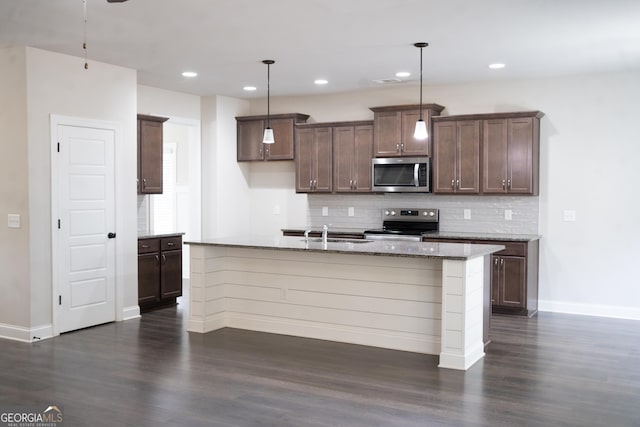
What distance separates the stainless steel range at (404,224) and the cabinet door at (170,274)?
2.26 m

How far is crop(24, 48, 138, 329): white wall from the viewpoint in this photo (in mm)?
5668

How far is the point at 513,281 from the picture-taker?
670 centimetres

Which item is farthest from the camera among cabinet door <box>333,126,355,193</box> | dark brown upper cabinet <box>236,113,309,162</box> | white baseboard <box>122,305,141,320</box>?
dark brown upper cabinet <box>236,113,309,162</box>

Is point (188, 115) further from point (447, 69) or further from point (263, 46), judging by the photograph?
point (447, 69)

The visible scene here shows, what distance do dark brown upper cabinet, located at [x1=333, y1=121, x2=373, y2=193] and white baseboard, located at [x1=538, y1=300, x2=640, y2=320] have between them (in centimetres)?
248

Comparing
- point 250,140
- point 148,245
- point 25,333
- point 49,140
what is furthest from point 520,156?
point 25,333

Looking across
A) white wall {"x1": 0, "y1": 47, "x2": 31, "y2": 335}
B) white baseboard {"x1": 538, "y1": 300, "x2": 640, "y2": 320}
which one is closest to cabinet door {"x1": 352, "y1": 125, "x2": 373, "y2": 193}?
white baseboard {"x1": 538, "y1": 300, "x2": 640, "y2": 320}

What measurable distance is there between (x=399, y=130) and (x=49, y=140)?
12.6 ft

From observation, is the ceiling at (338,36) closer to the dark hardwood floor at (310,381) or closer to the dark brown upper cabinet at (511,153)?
the dark brown upper cabinet at (511,153)

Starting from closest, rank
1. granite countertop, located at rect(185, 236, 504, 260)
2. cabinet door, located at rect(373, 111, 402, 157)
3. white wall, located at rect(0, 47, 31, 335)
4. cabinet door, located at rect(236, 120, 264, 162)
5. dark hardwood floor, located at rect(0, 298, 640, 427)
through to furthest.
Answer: dark hardwood floor, located at rect(0, 298, 640, 427)
granite countertop, located at rect(185, 236, 504, 260)
white wall, located at rect(0, 47, 31, 335)
cabinet door, located at rect(373, 111, 402, 157)
cabinet door, located at rect(236, 120, 264, 162)

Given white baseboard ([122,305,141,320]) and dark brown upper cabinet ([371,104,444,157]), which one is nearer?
white baseboard ([122,305,141,320])

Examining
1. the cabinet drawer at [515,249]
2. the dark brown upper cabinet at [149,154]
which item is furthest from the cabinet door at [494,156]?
the dark brown upper cabinet at [149,154]

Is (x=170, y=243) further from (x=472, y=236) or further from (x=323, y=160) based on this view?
(x=472, y=236)

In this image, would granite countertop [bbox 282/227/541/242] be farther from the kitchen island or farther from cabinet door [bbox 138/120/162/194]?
cabinet door [bbox 138/120/162/194]
